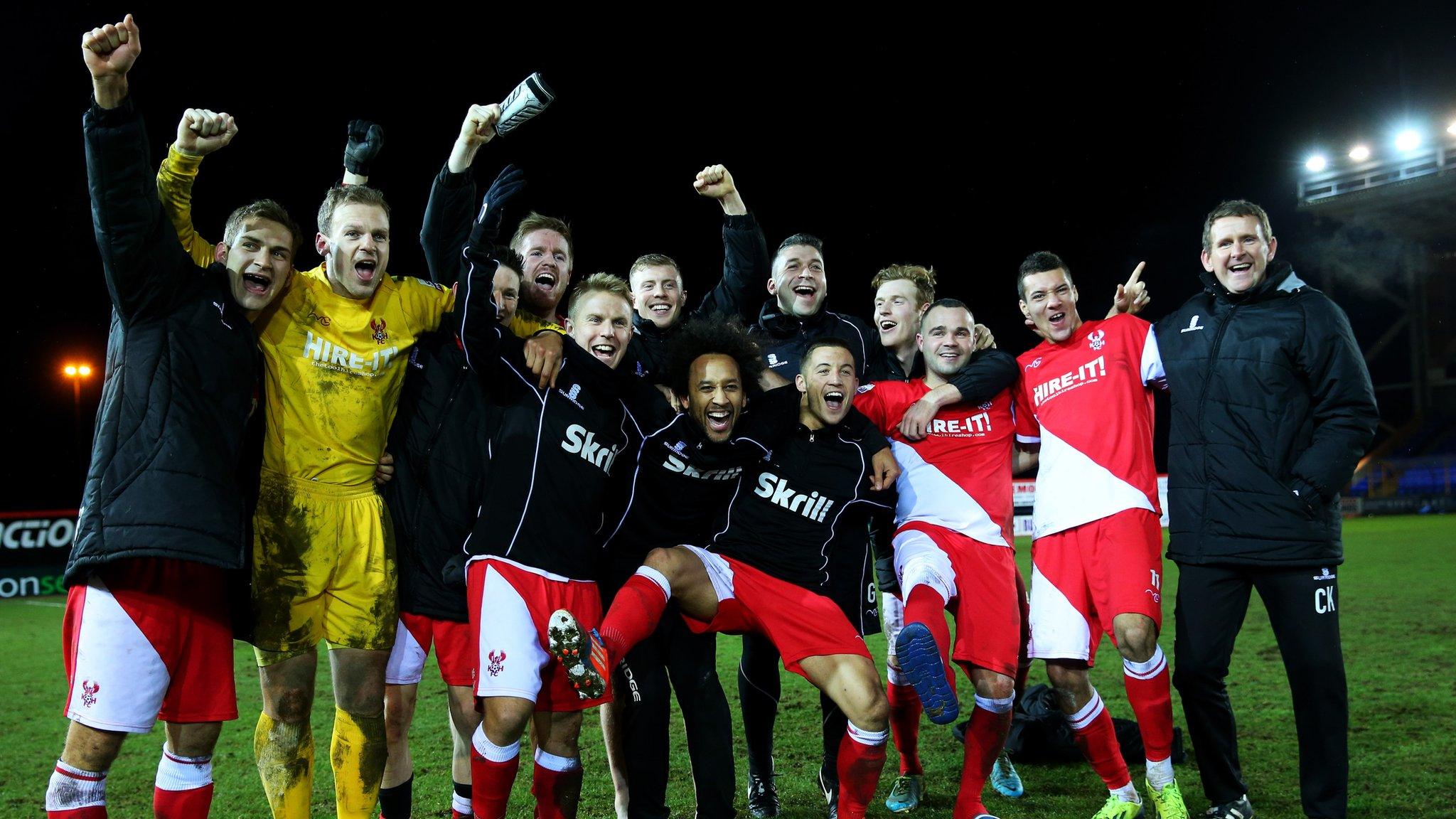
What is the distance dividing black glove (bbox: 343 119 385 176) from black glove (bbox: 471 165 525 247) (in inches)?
23.6

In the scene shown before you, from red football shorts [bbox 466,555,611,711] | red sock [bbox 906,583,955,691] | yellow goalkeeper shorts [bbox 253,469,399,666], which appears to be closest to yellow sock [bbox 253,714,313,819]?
yellow goalkeeper shorts [bbox 253,469,399,666]

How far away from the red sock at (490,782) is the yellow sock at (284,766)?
0.61 metres

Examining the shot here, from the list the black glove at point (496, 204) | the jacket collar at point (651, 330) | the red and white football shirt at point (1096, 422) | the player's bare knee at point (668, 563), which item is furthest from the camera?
the jacket collar at point (651, 330)

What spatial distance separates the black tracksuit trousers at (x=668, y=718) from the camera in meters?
4.05

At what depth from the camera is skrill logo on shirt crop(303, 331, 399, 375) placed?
386cm

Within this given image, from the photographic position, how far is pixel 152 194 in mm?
3338

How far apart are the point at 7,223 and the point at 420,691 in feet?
78.5

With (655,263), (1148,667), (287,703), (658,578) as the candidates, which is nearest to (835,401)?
(658,578)

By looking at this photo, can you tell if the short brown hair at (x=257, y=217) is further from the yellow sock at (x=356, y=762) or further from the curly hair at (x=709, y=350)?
the yellow sock at (x=356, y=762)

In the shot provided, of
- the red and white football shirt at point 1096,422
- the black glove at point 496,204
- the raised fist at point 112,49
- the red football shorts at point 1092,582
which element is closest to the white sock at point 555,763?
the black glove at point 496,204

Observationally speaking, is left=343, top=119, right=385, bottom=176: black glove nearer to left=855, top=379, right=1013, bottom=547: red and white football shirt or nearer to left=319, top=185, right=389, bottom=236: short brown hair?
left=319, top=185, right=389, bottom=236: short brown hair

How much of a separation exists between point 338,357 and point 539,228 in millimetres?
1420

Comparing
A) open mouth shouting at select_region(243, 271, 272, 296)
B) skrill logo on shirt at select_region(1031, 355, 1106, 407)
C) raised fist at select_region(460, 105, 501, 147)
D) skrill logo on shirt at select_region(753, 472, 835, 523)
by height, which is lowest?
skrill logo on shirt at select_region(753, 472, 835, 523)

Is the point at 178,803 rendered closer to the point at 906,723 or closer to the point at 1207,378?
the point at 906,723
